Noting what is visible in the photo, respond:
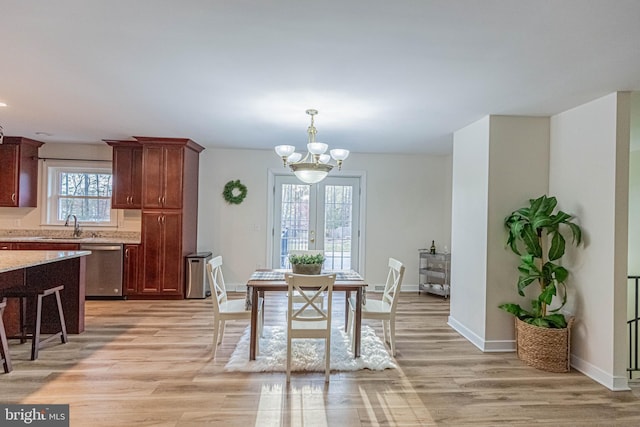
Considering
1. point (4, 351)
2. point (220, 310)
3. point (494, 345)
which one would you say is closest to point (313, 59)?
point (220, 310)

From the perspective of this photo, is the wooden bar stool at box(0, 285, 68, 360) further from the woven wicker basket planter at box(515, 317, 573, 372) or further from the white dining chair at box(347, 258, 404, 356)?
the woven wicker basket planter at box(515, 317, 573, 372)

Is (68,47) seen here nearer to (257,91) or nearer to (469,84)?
(257,91)

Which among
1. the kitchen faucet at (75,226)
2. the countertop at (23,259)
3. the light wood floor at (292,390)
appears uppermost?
the kitchen faucet at (75,226)

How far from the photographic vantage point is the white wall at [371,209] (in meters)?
5.91

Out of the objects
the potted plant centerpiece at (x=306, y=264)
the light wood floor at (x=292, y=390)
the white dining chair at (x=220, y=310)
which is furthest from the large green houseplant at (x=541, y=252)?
the white dining chair at (x=220, y=310)

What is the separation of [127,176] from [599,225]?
594 cm

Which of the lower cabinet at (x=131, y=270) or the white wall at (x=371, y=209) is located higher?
the white wall at (x=371, y=209)

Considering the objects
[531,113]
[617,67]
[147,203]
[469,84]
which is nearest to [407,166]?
[531,113]

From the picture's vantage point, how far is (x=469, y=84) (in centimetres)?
277

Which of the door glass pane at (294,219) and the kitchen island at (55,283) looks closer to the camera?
the kitchen island at (55,283)

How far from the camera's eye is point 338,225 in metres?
6.14

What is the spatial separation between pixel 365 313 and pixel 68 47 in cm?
306

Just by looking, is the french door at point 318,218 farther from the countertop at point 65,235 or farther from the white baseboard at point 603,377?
the white baseboard at point 603,377

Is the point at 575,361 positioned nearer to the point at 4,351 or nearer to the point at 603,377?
the point at 603,377
